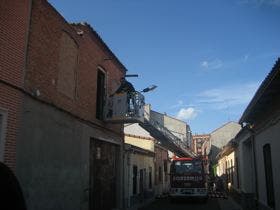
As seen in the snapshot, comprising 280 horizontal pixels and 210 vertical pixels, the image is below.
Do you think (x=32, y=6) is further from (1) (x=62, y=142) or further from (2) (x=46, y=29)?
(1) (x=62, y=142)

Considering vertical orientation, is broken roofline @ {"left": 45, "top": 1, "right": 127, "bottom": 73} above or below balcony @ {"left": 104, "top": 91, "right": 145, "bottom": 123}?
above

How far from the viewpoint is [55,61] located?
39.1 feet

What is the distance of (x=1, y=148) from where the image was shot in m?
8.72

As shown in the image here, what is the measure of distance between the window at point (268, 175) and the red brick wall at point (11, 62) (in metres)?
8.64

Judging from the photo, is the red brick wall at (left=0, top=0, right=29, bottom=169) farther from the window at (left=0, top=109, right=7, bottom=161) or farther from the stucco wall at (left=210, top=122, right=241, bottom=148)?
the stucco wall at (left=210, top=122, right=241, bottom=148)

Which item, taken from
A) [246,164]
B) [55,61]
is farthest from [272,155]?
[246,164]

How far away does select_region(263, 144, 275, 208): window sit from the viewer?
1355cm

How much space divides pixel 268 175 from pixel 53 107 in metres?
7.94

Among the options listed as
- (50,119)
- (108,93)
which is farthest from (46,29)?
(108,93)

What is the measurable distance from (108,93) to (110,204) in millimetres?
5013

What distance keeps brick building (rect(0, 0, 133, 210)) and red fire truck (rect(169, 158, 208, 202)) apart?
33.3 feet

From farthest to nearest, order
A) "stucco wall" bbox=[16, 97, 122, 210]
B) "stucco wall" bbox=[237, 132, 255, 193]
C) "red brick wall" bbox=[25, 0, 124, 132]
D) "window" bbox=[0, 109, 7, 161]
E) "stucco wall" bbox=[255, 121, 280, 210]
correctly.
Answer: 1. "stucco wall" bbox=[237, 132, 255, 193]
2. "stucco wall" bbox=[255, 121, 280, 210]
3. "red brick wall" bbox=[25, 0, 124, 132]
4. "stucco wall" bbox=[16, 97, 122, 210]
5. "window" bbox=[0, 109, 7, 161]

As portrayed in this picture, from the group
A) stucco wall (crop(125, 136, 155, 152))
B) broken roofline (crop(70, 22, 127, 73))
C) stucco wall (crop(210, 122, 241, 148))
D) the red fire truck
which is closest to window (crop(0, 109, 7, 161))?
broken roofline (crop(70, 22, 127, 73))

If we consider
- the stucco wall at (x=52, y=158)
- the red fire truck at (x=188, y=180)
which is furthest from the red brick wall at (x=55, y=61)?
the red fire truck at (x=188, y=180)
